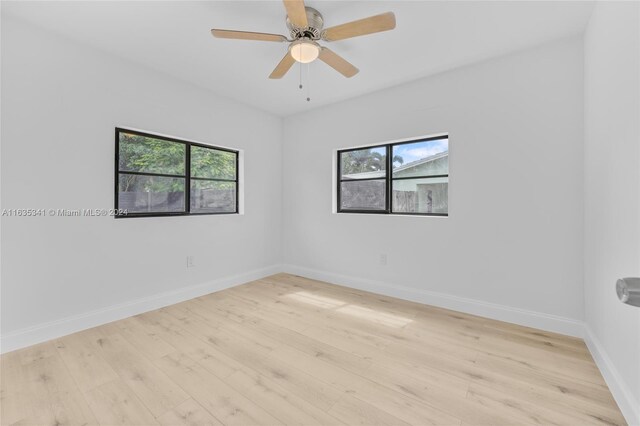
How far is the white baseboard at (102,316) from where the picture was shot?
7.18 feet

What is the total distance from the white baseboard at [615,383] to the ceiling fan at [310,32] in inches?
98.8

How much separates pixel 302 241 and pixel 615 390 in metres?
3.46

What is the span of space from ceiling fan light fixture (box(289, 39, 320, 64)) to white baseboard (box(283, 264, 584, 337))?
8.78 feet

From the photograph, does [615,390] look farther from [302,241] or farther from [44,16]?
[44,16]

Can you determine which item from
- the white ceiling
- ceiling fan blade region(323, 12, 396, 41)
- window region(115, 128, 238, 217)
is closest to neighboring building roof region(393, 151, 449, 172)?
the white ceiling

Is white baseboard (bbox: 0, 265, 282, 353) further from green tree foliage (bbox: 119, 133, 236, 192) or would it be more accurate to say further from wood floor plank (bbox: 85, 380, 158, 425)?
green tree foliage (bbox: 119, 133, 236, 192)

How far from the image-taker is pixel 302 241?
4352mm

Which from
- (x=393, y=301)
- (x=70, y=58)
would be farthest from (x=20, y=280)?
(x=393, y=301)

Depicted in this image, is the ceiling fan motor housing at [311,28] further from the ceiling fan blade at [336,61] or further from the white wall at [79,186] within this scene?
the white wall at [79,186]

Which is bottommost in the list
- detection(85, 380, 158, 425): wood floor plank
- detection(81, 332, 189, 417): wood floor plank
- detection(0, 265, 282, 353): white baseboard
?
detection(85, 380, 158, 425): wood floor plank

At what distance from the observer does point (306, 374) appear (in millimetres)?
1861

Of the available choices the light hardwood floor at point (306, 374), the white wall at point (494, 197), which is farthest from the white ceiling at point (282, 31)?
the light hardwood floor at point (306, 374)

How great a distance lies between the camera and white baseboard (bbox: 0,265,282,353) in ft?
7.18

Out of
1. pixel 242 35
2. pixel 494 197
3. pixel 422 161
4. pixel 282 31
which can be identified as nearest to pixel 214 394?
pixel 242 35
